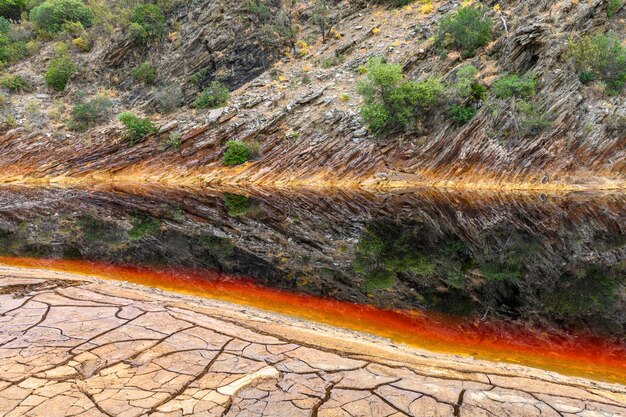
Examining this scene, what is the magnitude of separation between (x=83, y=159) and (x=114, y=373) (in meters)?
37.2

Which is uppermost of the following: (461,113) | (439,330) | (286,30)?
(286,30)

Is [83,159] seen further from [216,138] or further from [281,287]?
[281,287]

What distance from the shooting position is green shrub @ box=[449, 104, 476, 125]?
2883cm

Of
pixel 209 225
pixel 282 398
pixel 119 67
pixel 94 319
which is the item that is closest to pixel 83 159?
pixel 119 67

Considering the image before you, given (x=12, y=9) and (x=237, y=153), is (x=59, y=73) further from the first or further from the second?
(x=237, y=153)

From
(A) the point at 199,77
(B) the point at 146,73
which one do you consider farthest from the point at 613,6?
(B) the point at 146,73

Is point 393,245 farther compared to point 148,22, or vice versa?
point 148,22

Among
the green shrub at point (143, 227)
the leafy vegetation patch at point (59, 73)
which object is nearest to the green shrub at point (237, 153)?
the green shrub at point (143, 227)

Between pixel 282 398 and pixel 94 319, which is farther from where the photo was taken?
pixel 94 319

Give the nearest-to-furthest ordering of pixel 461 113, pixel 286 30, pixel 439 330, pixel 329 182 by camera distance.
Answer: pixel 439 330
pixel 461 113
pixel 329 182
pixel 286 30

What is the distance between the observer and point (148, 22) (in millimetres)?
42938

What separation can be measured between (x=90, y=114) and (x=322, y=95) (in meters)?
21.1

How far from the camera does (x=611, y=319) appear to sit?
8.16 m

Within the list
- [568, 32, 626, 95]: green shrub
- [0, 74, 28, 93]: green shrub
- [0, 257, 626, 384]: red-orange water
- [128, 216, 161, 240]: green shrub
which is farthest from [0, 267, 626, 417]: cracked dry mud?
[0, 74, 28, 93]: green shrub
